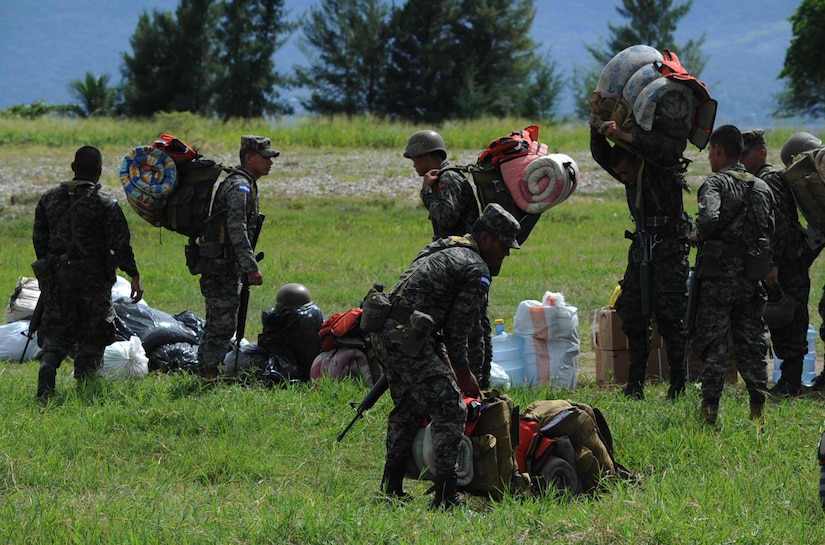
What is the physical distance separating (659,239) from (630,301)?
20.3 inches

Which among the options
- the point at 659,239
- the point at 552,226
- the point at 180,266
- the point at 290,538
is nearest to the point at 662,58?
the point at 659,239

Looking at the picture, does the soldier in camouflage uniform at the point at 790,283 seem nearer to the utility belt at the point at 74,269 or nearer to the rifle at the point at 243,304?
the rifle at the point at 243,304

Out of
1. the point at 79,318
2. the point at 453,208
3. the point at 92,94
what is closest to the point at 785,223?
the point at 453,208

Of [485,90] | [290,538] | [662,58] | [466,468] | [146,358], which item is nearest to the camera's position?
[290,538]

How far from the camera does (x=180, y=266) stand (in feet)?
49.9

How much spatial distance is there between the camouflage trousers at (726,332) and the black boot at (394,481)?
7.80ft

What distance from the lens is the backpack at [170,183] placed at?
25.3ft

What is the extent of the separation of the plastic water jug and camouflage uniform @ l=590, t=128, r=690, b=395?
3.95 ft

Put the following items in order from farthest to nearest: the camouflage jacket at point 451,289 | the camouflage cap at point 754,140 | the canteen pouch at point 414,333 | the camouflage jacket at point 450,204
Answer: the camouflage cap at point 754,140, the camouflage jacket at point 450,204, the camouflage jacket at point 451,289, the canteen pouch at point 414,333

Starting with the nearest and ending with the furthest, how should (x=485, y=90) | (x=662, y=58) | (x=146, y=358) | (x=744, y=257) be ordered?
1. (x=744, y=257)
2. (x=662, y=58)
3. (x=146, y=358)
4. (x=485, y=90)

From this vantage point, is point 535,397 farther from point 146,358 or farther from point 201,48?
point 201,48

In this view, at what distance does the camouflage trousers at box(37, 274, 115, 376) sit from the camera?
7.67 metres

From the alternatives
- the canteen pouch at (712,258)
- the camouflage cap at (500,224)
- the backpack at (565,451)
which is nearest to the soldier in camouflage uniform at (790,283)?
the canteen pouch at (712,258)

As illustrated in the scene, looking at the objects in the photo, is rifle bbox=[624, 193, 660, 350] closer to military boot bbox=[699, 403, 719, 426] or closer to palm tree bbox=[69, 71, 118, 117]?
military boot bbox=[699, 403, 719, 426]
